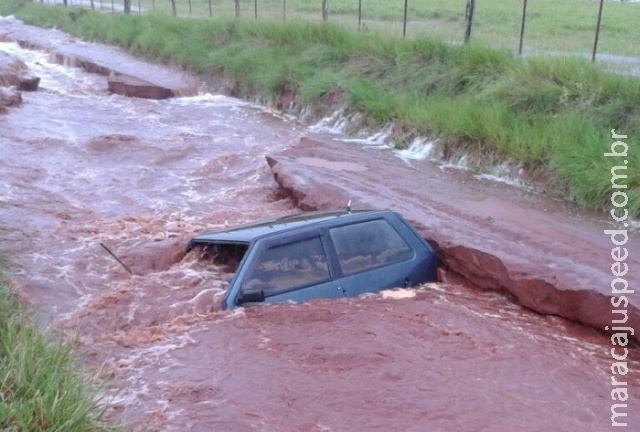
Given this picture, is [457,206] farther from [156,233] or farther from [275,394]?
[275,394]

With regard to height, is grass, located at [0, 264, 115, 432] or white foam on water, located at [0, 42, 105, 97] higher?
grass, located at [0, 264, 115, 432]

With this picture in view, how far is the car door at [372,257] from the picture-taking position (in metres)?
7.51

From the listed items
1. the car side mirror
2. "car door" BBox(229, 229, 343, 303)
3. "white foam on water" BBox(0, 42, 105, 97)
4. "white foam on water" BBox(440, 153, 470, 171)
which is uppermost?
"car door" BBox(229, 229, 343, 303)

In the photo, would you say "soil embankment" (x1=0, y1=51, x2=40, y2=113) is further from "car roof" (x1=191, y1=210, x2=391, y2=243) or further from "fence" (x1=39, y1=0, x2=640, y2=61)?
"car roof" (x1=191, y1=210, x2=391, y2=243)

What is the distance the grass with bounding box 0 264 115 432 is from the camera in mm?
4336

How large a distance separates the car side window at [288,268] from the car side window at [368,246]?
0.67ft

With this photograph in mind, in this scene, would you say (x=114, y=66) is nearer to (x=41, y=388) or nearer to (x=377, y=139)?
(x=377, y=139)

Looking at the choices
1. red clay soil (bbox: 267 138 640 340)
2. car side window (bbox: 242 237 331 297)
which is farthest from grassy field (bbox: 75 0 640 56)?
car side window (bbox: 242 237 331 297)

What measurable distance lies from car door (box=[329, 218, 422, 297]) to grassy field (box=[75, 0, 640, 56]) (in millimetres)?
11270

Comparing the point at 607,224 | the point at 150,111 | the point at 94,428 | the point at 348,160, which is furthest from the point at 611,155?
the point at 150,111

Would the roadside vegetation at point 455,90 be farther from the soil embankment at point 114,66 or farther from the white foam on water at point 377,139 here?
the soil embankment at point 114,66

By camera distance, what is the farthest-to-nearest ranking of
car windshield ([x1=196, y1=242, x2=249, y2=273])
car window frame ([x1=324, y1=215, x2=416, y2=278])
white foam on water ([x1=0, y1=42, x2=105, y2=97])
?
white foam on water ([x1=0, y1=42, x2=105, y2=97]), car windshield ([x1=196, y1=242, x2=249, y2=273]), car window frame ([x1=324, y1=215, x2=416, y2=278])

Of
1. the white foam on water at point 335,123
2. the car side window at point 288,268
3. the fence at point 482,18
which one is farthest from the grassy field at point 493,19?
the car side window at point 288,268

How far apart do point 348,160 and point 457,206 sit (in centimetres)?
299
